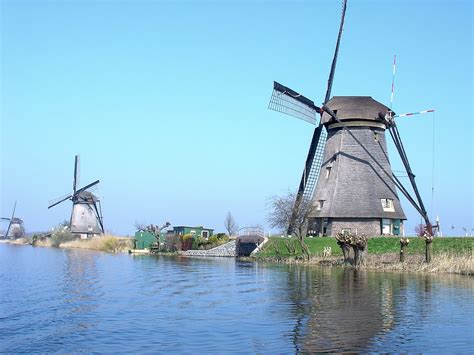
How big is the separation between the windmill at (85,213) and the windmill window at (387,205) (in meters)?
50.8

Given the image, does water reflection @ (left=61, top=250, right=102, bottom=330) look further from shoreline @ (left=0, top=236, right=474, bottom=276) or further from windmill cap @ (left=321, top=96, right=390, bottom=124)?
windmill cap @ (left=321, top=96, right=390, bottom=124)

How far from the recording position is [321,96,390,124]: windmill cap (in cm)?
4062

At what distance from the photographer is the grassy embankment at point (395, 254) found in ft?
91.4

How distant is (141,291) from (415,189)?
2467 cm

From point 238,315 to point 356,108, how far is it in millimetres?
28726

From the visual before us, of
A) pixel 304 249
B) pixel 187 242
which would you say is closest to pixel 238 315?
pixel 304 249

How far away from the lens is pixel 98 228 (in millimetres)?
81875

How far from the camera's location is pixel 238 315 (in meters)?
14.7

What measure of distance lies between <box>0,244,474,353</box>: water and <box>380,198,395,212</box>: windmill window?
52.3 feet

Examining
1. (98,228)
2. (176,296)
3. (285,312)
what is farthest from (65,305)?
(98,228)

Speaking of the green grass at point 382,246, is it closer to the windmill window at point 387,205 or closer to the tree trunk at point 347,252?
the tree trunk at point 347,252

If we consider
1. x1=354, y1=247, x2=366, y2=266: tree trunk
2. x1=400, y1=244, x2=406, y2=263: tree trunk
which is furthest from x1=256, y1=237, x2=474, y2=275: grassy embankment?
x1=354, y1=247, x2=366, y2=266: tree trunk

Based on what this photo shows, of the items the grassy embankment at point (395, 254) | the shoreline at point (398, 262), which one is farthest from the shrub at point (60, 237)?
the grassy embankment at point (395, 254)

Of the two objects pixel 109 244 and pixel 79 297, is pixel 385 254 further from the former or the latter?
pixel 109 244
